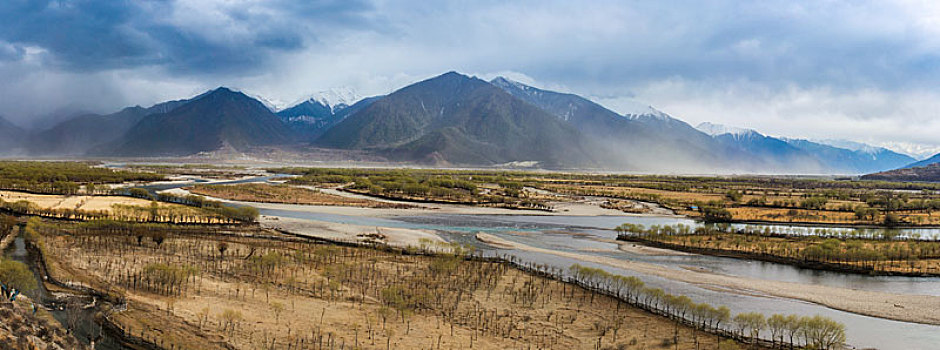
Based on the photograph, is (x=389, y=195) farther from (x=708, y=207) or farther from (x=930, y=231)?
(x=930, y=231)

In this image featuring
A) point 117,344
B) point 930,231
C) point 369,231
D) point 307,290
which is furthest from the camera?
point 930,231

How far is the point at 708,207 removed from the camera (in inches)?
3622

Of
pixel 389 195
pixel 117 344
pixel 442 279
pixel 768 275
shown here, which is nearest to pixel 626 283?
pixel 442 279

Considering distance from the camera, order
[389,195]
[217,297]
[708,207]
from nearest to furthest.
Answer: [217,297]
[708,207]
[389,195]

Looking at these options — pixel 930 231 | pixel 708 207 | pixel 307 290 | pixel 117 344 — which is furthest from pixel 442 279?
pixel 930 231

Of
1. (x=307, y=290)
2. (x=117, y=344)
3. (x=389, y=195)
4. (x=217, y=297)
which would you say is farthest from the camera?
(x=389, y=195)

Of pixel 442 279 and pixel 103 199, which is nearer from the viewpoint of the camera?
pixel 442 279

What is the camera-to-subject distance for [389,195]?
4412 inches

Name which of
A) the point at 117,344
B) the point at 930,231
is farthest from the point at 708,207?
the point at 117,344

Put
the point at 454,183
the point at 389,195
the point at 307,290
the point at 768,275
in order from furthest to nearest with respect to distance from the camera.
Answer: the point at 454,183, the point at 389,195, the point at 768,275, the point at 307,290

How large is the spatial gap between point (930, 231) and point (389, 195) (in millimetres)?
90957

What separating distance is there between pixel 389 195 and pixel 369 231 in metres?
51.3

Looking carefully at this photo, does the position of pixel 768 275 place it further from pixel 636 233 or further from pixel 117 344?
pixel 117 344

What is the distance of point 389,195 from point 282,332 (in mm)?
86583
